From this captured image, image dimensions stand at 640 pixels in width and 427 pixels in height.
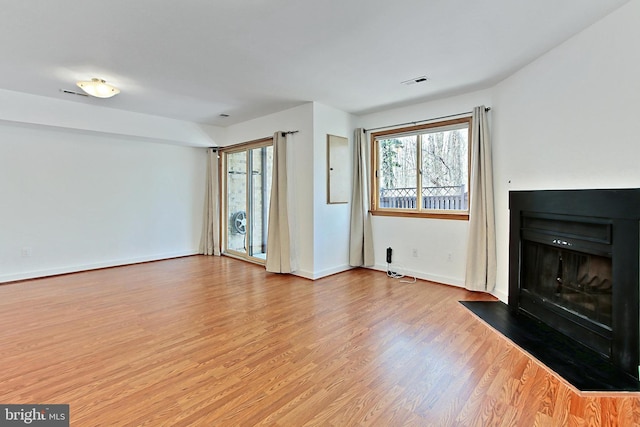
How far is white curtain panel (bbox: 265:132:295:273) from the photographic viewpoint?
462 cm

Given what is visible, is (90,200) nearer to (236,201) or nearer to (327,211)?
(236,201)

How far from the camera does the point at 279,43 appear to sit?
264cm

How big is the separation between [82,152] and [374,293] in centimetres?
488

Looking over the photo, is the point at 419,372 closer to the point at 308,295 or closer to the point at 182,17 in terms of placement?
the point at 308,295

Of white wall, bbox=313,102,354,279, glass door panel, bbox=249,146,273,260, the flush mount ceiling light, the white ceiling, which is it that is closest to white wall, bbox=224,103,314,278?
white wall, bbox=313,102,354,279

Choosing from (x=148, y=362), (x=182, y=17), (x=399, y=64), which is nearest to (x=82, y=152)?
(x=182, y=17)

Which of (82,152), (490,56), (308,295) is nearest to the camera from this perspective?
(490,56)

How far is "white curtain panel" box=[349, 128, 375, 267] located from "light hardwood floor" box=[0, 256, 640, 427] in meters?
1.18

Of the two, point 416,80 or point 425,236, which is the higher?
point 416,80

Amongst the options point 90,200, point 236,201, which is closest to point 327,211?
point 236,201

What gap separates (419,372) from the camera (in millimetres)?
2090

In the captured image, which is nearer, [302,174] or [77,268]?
[302,174]

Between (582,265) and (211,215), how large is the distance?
5710 millimetres

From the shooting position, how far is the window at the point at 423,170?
4.10m
